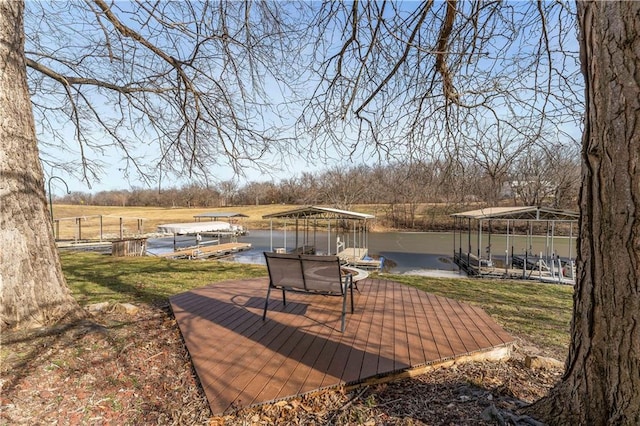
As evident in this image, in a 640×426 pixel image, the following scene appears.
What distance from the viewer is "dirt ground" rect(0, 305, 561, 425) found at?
1.89 m

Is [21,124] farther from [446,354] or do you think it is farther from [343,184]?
[343,184]

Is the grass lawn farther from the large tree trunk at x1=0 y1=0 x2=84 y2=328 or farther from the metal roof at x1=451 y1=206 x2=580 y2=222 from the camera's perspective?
the metal roof at x1=451 y1=206 x2=580 y2=222

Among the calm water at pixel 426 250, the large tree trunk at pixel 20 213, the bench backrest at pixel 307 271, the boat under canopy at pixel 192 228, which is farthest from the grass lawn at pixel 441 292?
the boat under canopy at pixel 192 228

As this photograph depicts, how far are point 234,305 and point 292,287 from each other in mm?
1092

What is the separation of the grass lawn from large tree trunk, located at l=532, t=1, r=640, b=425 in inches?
82.4

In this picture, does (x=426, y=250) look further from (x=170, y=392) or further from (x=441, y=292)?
(x=170, y=392)

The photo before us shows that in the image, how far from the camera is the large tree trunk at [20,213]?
2742mm

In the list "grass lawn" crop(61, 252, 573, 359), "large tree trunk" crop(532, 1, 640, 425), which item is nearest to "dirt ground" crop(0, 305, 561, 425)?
"large tree trunk" crop(532, 1, 640, 425)

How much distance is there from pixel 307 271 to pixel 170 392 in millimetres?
1605

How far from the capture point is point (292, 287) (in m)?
3.55

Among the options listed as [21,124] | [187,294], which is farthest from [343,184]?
[21,124]

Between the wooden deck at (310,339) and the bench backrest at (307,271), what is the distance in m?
0.43

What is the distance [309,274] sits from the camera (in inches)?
131

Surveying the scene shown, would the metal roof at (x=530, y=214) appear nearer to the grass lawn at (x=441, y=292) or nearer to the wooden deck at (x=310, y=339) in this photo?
the grass lawn at (x=441, y=292)
